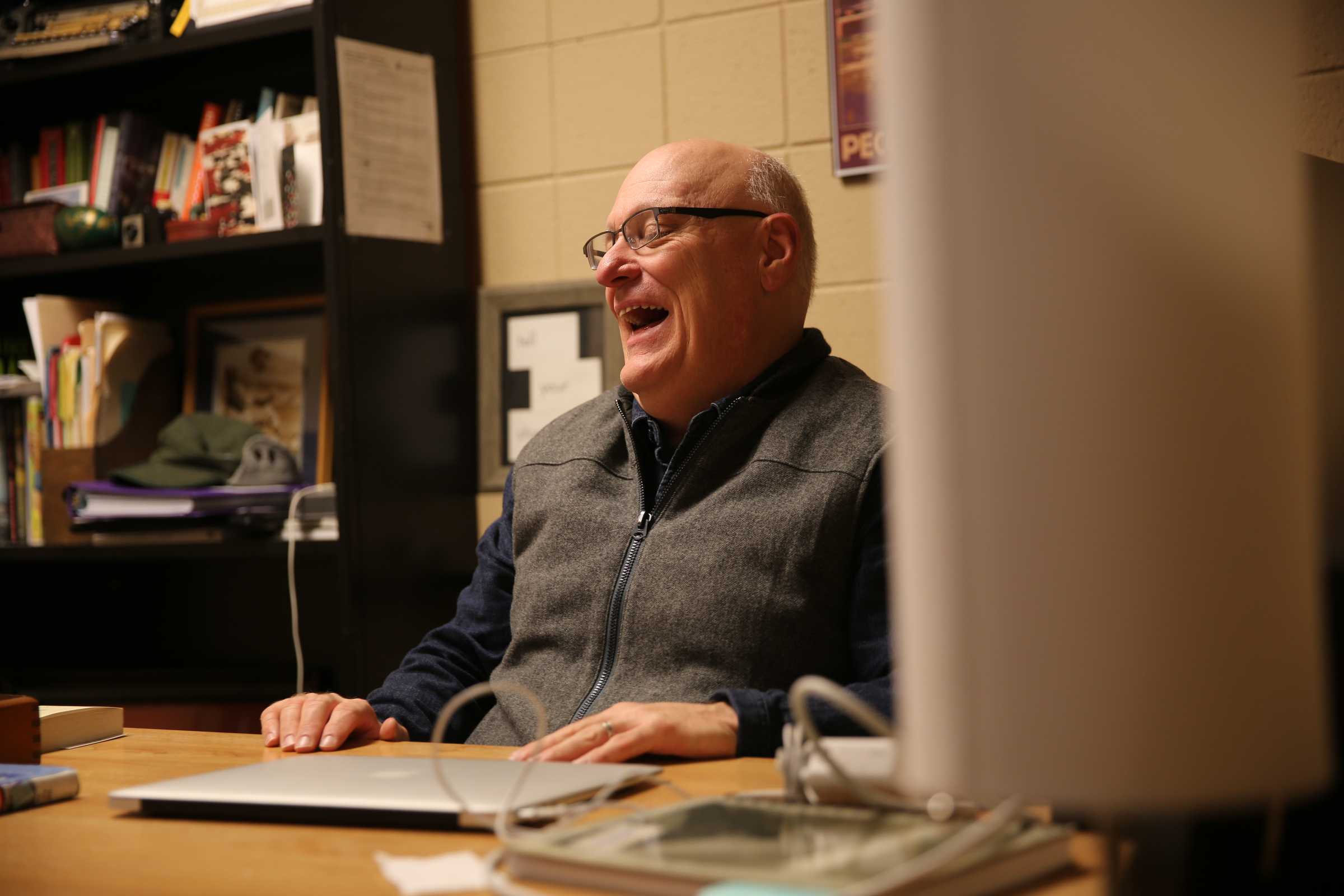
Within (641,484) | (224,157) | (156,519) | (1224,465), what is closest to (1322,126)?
(641,484)

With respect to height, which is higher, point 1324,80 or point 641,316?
point 1324,80

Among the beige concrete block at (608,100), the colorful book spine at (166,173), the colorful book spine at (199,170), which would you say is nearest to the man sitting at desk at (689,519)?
the beige concrete block at (608,100)

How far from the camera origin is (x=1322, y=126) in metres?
1.85

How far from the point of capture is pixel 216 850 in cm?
77

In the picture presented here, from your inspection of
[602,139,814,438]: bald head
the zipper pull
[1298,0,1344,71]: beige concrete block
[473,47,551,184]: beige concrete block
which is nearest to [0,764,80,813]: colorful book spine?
the zipper pull

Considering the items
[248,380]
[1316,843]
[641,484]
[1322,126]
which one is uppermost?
[1322,126]

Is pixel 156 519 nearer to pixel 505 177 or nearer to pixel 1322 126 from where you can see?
pixel 505 177

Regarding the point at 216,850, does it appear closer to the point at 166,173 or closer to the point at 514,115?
the point at 514,115

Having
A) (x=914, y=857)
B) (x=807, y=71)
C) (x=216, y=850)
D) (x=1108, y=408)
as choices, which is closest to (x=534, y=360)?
(x=807, y=71)

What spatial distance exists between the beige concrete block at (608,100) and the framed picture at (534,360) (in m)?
0.27

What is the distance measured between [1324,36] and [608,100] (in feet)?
4.04

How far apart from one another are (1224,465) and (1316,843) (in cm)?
19

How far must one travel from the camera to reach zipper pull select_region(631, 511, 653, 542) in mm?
1537

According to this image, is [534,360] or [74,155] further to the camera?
[74,155]
